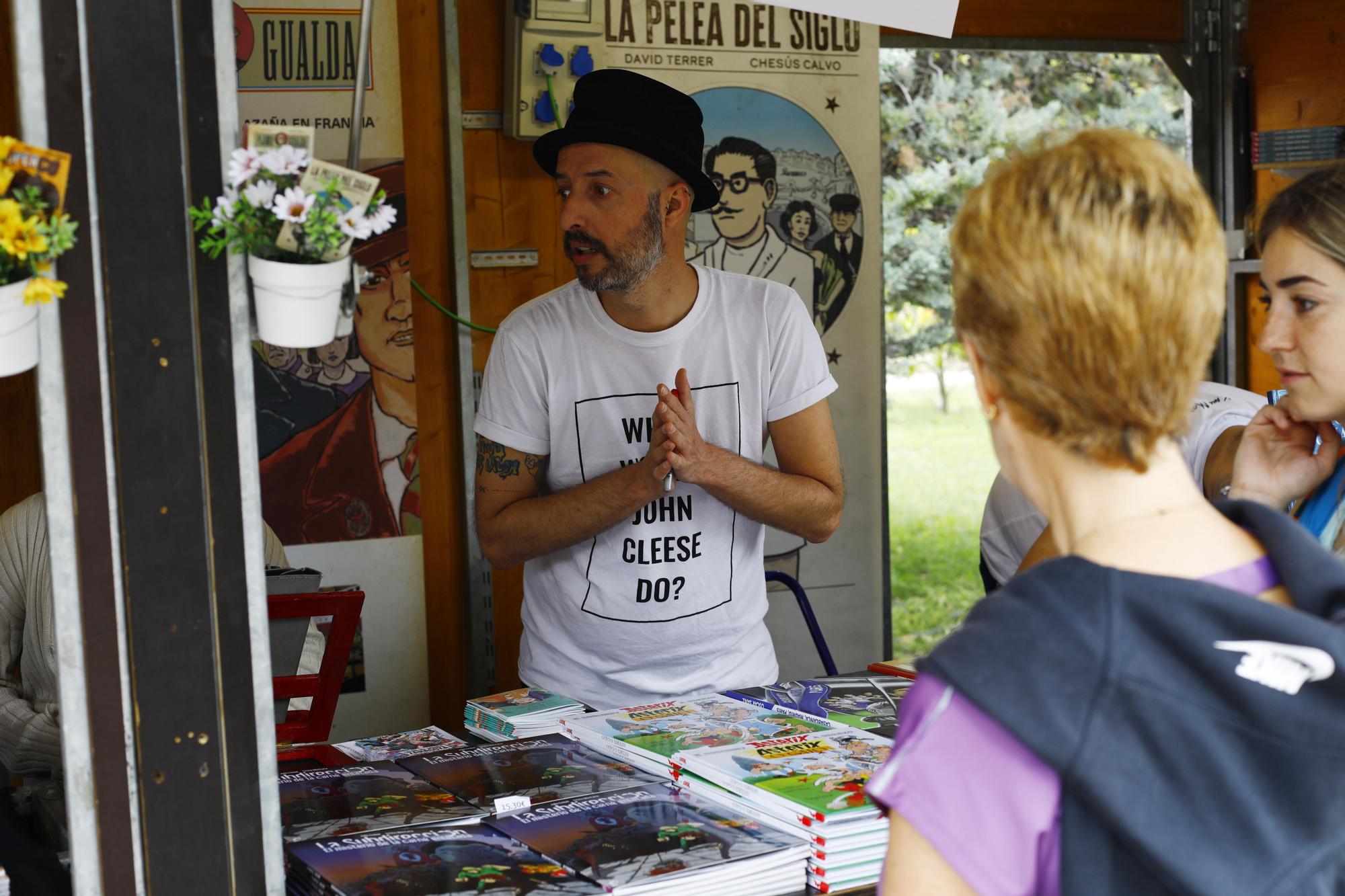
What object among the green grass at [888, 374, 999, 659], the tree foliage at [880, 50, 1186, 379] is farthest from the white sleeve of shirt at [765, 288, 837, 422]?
the tree foliage at [880, 50, 1186, 379]

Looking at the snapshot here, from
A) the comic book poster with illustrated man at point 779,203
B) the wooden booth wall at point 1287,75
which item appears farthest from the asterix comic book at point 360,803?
the wooden booth wall at point 1287,75

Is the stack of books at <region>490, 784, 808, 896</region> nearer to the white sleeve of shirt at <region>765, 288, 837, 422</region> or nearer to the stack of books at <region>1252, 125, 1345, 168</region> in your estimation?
the white sleeve of shirt at <region>765, 288, 837, 422</region>

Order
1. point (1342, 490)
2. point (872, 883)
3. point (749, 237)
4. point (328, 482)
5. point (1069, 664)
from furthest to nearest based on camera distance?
1. point (749, 237)
2. point (328, 482)
3. point (1342, 490)
4. point (872, 883)
5. point (1069, 664)

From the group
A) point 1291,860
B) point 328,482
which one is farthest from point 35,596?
point 1291,860

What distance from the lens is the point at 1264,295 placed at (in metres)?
1.73

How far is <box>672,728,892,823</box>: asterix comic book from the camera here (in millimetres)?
1487

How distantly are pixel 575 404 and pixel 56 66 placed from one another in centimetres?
140

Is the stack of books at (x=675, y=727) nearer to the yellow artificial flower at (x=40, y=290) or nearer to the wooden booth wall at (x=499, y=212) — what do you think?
the yellow artificial flower at (x=40, y=290)

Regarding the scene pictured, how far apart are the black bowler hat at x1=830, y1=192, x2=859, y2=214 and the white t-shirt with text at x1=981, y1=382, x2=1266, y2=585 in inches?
59.1

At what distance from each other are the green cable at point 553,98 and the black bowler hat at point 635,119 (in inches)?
40.2

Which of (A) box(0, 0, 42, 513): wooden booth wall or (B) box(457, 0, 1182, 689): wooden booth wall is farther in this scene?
(B) box(457, 0, 1182, 689): wooden booth wall

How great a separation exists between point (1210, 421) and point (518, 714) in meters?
1.35

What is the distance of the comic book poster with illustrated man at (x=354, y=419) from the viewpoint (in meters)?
3.52

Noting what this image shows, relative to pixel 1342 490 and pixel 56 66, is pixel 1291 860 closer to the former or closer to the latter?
pixel 1342 490
